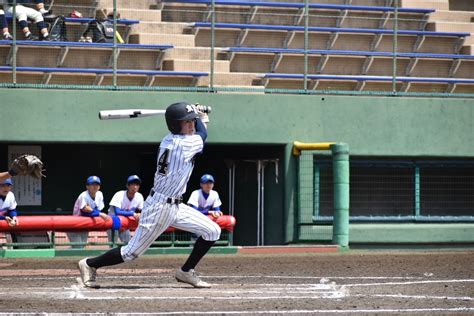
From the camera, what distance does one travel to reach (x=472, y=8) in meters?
21.0

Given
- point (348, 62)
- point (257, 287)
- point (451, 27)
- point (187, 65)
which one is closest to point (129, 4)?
point (187, 65)

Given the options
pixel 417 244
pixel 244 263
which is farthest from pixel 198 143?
pixel 417 244

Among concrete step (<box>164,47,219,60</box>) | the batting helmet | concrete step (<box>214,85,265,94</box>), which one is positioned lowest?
the batting helmet

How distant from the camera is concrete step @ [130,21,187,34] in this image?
17.0 metres

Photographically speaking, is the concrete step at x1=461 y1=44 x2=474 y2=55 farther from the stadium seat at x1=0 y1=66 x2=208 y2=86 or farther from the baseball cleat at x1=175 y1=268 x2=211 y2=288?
the baseball cleat at x1=175 y1=268 x2=211 y2=288

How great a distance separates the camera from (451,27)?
62.7ft

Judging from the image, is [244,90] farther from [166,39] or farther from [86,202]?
[86,202]

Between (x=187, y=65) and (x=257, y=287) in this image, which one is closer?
(x=257, y=287)

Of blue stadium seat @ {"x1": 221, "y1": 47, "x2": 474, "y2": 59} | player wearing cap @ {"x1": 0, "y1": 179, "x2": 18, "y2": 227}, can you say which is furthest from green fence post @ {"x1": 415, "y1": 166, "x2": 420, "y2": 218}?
player wearing cap @ {"x1": 0, "y1": 179, "x2": 18, "y2": 227}

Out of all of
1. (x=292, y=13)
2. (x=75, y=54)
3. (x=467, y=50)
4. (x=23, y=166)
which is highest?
(x=292, y=13)

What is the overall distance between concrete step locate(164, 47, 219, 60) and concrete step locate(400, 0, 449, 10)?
438 centimetres

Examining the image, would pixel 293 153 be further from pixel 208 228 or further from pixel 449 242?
pixel 208 228

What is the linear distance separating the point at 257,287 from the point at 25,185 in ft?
28.6

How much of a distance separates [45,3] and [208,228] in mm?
8033
